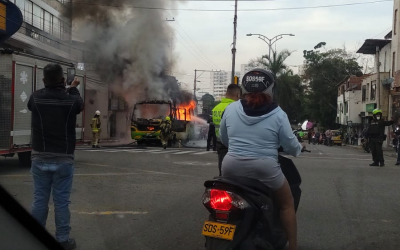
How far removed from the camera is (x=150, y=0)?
87.5 feet

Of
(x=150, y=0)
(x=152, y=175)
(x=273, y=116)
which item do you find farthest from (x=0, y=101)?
(x=150, y=0)

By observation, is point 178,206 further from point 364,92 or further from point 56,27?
point 364,92

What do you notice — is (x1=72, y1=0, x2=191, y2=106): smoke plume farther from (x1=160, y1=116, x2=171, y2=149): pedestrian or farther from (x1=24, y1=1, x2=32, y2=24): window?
(x1=160, y1=116, x2=171, y2=149): pedestrian

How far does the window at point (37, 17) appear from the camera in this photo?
25375mm

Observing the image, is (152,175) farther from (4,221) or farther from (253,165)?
(253,165)

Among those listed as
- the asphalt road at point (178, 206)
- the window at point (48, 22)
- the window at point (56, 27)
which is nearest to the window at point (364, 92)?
the window at point (56, 27)

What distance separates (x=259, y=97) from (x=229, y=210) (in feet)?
3.26

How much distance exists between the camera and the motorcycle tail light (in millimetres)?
3596

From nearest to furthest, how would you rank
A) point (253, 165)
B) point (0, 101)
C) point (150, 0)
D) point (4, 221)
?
point (253, 165), point (4, 221), point (0, 101), point (150, 0)

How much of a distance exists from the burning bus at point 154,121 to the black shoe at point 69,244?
17.7 meters

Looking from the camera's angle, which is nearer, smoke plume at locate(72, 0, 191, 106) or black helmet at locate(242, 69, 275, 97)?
black helmet at locate(242, 69, 275, 97)

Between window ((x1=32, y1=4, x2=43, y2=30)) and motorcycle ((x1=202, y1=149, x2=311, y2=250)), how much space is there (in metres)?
24.1

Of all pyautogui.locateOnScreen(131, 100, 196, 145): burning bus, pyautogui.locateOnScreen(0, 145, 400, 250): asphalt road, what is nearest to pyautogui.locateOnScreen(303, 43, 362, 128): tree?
pyautogui.locateOnScreen(131, 100, 196, 145): burning bus

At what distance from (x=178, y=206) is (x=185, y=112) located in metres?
19.6
